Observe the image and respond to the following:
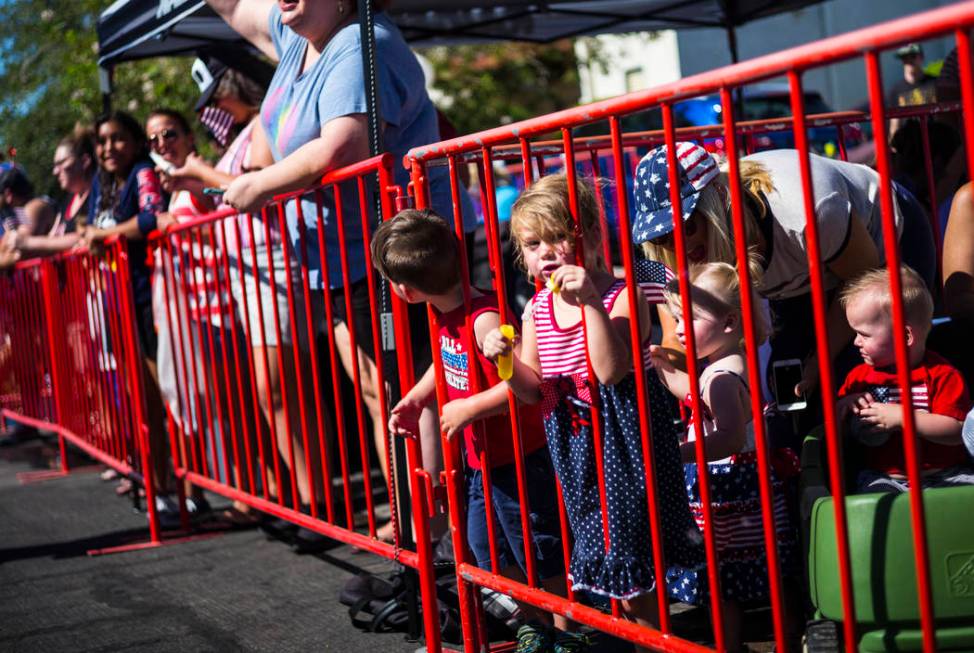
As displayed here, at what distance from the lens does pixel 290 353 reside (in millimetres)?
4746

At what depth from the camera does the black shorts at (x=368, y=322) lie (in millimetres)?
4027

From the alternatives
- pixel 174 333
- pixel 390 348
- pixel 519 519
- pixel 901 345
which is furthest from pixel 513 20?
pixel 901 345

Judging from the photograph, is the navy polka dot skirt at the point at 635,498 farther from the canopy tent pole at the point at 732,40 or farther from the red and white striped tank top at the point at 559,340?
the canopy tent pole at the point at 732,40

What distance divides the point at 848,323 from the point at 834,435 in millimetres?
1125

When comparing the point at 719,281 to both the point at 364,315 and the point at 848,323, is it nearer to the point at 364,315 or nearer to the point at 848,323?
the point at 848,323

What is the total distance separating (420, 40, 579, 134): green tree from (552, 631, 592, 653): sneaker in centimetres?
1702

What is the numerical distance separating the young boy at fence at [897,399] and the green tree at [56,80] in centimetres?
977

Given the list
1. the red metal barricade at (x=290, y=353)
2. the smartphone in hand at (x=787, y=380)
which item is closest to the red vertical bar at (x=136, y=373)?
the red metal barricade at (x=290, y=353)

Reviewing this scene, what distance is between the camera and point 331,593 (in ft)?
14.4

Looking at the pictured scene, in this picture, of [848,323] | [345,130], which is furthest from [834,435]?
[345,130]

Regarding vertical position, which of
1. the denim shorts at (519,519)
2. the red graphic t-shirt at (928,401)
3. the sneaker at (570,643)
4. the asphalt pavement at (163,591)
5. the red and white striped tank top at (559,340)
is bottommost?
the asphalt pavement at (163,591)

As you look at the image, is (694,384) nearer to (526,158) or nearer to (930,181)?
(526,158)

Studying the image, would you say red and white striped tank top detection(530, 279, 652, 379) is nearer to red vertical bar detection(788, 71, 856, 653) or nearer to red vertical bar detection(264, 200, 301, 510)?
red vertical bar detection(788, 71, 856, 653)

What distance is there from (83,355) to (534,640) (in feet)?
15.0
